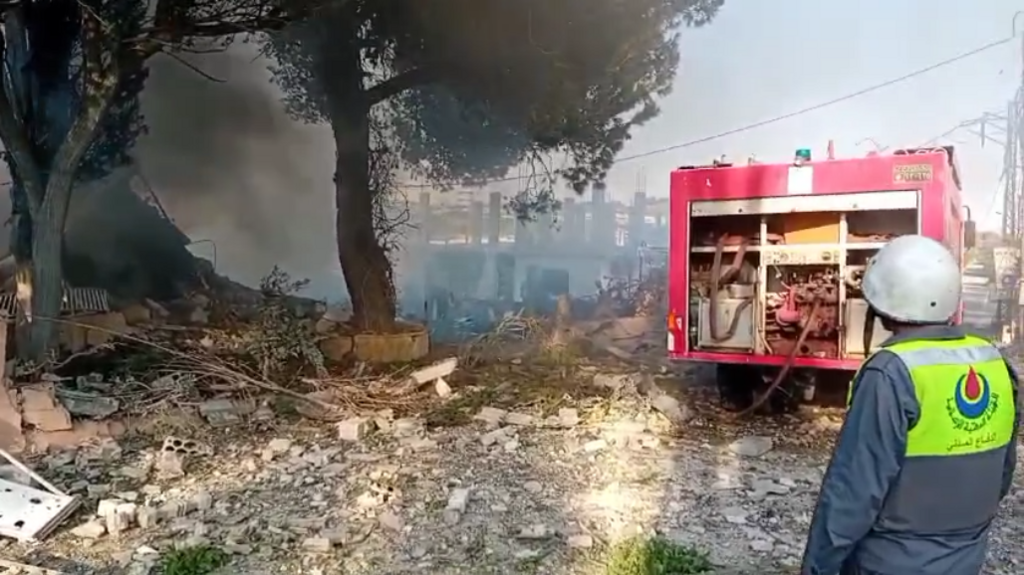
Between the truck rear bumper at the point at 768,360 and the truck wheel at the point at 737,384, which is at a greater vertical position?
the truck rear bumper at the point at 768,360

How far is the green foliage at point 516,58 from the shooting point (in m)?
10.2

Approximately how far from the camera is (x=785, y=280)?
6.75m

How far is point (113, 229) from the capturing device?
13211 mm

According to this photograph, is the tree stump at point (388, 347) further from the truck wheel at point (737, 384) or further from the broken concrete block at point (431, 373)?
the truck wheel at point (737, 384)

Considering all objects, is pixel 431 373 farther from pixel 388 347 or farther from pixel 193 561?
pixel 193 561

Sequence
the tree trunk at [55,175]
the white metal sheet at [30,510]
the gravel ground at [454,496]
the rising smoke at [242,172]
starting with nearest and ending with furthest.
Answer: the gravel ground at [454,496] → the white metal sheet at [30,510] → the tree trunk at [55,175] → the rising smoke at [242,172]

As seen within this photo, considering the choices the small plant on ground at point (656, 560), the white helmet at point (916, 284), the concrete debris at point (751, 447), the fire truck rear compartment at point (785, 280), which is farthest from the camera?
the fire truck rear compartment at point (785, 280)

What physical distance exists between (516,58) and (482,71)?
17.7 inches

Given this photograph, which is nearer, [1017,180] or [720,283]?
[720,283]

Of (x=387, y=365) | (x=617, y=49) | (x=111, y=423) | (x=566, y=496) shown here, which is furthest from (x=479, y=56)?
(x=566, y=496)

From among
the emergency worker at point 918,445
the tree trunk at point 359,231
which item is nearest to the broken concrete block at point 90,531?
the emergency worker at point 918,445

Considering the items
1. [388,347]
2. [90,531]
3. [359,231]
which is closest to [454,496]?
[90,531]

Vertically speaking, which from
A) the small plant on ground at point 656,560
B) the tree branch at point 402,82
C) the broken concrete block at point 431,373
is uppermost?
the tree branch at point 402,82

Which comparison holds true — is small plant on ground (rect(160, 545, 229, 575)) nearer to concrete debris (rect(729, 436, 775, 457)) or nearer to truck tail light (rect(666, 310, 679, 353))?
concrete debris (rect(729, 436, 775, 457))
